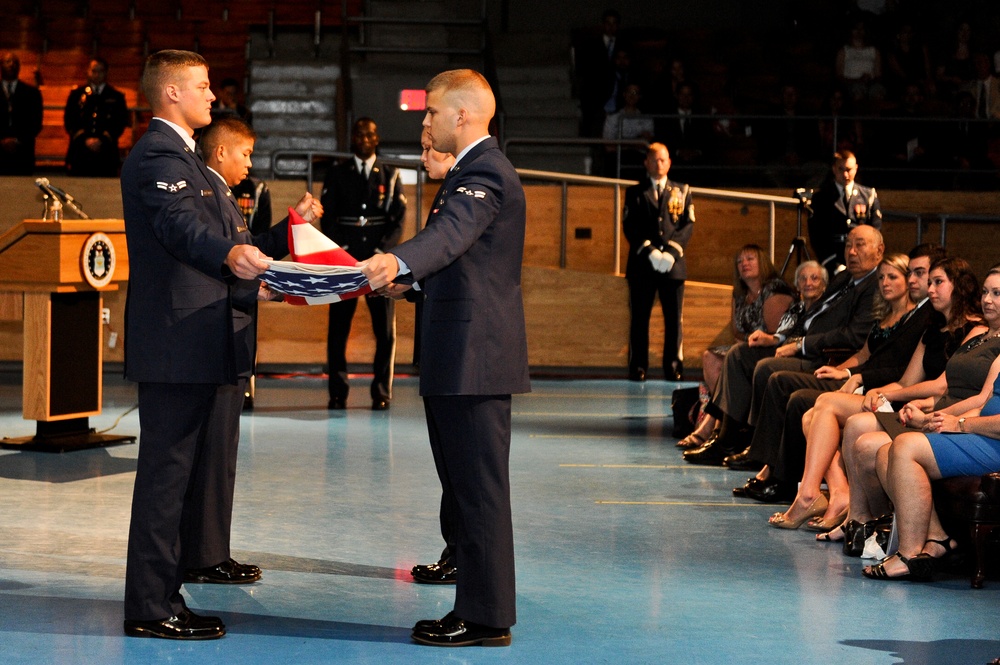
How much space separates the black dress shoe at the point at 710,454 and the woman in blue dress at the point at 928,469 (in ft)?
7.82

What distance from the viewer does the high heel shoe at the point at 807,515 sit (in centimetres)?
560

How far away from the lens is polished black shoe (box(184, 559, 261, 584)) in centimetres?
459

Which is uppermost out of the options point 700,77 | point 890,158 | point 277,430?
point 700,77

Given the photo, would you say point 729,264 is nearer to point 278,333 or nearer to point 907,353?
point 278,333

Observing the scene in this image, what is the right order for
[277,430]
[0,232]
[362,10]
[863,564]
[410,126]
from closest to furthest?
[863,564], [277,430], [0,232], [410,126], [362,10]

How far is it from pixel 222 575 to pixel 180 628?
0.68 meters

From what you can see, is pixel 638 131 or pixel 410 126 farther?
pixel 410 126

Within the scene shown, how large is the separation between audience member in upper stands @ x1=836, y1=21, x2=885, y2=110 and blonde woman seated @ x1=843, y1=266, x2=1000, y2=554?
8864mm

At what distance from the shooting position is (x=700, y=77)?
14031mm

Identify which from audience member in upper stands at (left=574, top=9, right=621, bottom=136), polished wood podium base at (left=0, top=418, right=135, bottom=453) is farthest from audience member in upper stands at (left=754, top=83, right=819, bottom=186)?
polished wood podium base at (left=0, top=418, right=135, bottom=453)

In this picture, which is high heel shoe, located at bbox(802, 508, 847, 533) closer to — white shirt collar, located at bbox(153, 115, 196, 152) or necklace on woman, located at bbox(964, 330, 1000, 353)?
necklace on woman, located at bbox(964, 330, 1000, 353)

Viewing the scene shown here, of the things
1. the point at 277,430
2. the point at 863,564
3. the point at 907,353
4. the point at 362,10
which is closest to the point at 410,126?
the point at 362,10

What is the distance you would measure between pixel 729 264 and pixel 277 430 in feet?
17.6

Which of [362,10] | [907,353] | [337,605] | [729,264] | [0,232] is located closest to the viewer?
[337,605]
